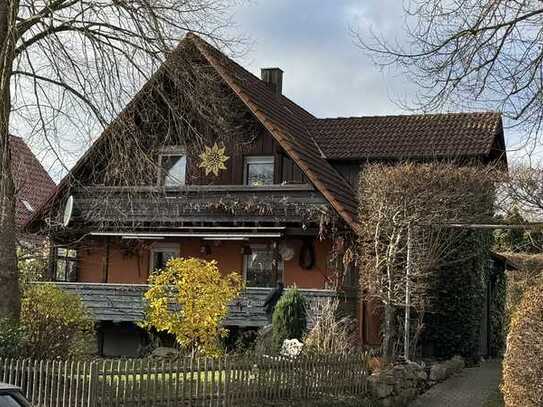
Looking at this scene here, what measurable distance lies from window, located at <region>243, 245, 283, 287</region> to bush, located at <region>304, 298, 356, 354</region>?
5.42 m

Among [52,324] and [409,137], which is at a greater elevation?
[409,137]

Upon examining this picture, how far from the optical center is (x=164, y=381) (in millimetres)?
12102

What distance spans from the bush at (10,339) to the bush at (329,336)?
18.0ft

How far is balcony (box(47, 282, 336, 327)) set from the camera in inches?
781

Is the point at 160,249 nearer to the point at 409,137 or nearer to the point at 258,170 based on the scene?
the point at 258,170

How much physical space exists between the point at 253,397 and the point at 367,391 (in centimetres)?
286

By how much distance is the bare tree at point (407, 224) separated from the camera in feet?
55.8

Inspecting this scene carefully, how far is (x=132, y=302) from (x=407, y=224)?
805cm

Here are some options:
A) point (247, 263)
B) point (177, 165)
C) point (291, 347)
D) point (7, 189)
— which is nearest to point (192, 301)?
point (291, 347)

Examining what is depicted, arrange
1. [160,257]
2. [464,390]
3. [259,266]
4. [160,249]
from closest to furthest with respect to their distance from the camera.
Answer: [464,390] < [259,266] < [160,249] < [160,257]

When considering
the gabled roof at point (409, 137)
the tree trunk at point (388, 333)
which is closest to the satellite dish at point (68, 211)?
the gabled roof at point (409, 137)

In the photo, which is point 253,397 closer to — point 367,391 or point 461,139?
point 367,391

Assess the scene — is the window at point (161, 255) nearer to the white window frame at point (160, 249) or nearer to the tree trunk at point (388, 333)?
the white window frame at point (160, 249)

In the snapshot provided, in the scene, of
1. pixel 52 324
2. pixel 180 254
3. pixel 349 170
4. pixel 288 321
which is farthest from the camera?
pixel 180 254
